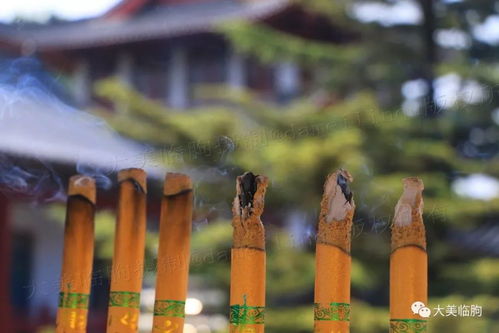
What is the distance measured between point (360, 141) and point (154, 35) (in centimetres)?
438

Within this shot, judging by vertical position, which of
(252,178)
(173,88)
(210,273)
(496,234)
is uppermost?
(173,88)

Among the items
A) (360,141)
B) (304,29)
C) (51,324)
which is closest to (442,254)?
(360,141)

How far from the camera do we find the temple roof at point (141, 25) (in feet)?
25.8

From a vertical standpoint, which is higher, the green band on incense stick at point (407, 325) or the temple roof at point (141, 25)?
the temple roof at point (141, 25)

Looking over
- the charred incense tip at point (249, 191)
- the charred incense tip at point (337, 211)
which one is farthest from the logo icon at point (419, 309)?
the charred incense tip at point (249, 191)

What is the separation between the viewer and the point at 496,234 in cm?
572

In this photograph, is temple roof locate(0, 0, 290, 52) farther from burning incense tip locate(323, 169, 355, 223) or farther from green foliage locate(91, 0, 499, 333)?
burning incense tip locate(323, 169, 355, 223)

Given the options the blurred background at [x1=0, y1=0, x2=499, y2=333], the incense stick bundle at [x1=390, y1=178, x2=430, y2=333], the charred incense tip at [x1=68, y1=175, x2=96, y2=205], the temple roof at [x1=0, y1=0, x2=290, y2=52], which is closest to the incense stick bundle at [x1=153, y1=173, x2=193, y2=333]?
the charred incense tip at [x1=68, y1=175, x2=96, y2=205]

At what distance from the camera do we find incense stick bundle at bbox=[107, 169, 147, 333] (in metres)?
1.07

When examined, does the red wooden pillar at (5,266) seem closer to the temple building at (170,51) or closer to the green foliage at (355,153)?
the green foliage at (355,153)

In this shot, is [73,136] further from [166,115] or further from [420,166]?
[420,166]

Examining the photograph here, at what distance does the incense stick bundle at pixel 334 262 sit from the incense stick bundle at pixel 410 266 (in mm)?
62

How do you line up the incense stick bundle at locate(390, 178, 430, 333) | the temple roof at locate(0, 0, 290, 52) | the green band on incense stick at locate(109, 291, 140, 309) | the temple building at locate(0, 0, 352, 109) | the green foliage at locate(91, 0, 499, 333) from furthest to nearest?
the temple roof at locate(0, 0, 290, 52) → the temple building at locate(0, 0, 352, 109) → the green foliage at locate(91, 0, 499, 333) → the green band on incense stick at locate(109, 291, 140, 309) → the incense stick bundle at locate(390, 178, 430, 333)

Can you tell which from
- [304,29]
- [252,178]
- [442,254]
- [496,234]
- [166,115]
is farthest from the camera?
[304,29]
